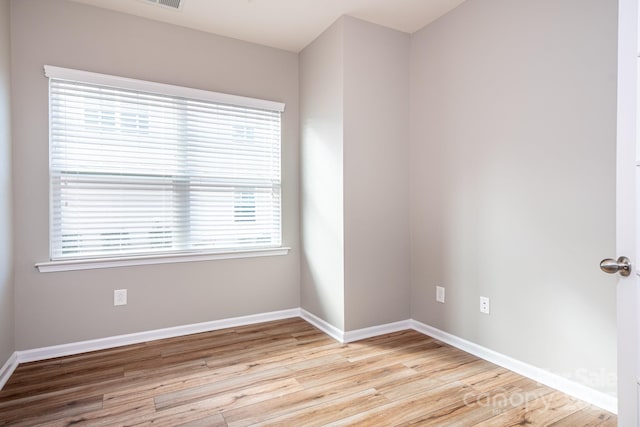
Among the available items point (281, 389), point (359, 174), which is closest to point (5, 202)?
point (281, 389)

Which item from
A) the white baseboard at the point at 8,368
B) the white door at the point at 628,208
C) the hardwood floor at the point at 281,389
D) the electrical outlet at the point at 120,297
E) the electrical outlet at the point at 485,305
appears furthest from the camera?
the electrical outlet at the point at 120,297

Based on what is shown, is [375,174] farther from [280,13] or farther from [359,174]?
[280,13]

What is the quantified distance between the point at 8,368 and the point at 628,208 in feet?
10.9

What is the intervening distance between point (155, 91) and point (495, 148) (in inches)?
102

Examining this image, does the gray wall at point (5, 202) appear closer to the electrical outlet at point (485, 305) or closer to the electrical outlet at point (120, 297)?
the electrical outlet at point (120, 297)

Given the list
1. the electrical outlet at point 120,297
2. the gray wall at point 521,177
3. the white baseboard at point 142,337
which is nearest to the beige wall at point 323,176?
the white baseboard at point 142,337

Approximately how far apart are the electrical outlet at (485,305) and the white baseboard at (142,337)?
5.56ft

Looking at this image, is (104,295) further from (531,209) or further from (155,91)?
(531,209)

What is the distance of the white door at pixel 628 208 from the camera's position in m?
1.09

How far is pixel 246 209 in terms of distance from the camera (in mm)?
Answer: 3223

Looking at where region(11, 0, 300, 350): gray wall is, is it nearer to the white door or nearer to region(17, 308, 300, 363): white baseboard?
region(17, 308, 300, 363): white baseboard

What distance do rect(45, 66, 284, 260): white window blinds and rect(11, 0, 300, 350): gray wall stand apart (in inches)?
4.1

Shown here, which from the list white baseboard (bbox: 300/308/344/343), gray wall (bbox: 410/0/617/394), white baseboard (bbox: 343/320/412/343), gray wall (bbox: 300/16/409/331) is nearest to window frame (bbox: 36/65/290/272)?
gray wall (bbox: 300/16/409/331)

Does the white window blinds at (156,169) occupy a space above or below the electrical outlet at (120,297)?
above
